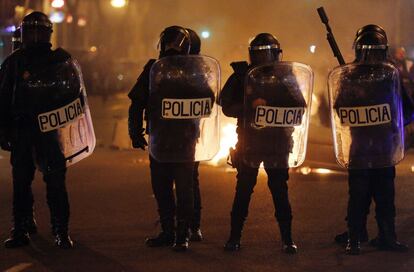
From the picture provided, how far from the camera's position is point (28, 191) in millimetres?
5238

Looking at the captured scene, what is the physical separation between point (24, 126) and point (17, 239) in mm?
769

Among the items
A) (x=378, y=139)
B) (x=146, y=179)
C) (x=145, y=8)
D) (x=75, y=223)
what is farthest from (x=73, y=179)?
(x=145, y=8)

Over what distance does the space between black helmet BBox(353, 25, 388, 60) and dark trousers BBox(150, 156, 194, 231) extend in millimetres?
1358

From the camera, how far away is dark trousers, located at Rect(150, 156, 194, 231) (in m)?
5.14

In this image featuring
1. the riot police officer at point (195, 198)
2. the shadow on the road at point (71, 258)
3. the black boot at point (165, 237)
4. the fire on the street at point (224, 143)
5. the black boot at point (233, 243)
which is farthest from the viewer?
the fire on the street at point (224, 143)

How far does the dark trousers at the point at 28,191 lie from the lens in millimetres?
5141

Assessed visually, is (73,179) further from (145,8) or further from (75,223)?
(145,8)

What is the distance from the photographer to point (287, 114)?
4988 millimetres

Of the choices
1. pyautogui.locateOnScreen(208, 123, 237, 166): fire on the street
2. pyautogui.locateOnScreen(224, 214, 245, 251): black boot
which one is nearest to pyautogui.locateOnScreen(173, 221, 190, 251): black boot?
pyautogui.locateOnScreen(224, 214, 245, 251): black boot

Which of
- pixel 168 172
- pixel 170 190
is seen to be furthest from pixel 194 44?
pixel 170 190

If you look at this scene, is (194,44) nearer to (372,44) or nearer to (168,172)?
(168,172)

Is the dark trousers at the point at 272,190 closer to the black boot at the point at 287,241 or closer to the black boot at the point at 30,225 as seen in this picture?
the black boot at the point at 287,241

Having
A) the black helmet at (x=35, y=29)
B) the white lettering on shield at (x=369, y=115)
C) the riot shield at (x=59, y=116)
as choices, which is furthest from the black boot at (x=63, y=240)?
the white lettering on shield at (x=369, y=115)

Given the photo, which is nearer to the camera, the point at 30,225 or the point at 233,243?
the point at 233,243
